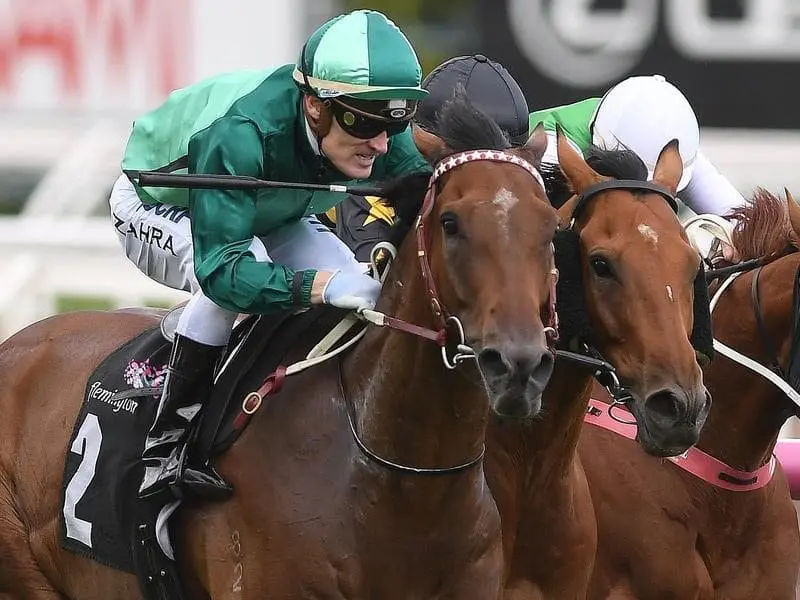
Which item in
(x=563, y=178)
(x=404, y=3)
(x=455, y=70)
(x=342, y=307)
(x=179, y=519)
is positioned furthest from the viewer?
(x=404, y=3)

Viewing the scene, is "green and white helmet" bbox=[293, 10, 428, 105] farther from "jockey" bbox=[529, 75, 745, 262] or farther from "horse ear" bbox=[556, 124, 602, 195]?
"jockey" bbox=[529, 75, 745, 262]

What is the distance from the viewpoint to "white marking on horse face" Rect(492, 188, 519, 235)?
333 centimetres

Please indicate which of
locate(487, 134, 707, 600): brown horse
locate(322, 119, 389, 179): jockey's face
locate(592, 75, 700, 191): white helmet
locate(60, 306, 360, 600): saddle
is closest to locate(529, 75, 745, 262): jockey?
locate(592, 75, 700, 191): white helmet

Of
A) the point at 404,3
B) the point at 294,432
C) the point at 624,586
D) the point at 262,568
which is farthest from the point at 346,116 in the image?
the point at 404,3

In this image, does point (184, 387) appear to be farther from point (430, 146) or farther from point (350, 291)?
point (430, 146)

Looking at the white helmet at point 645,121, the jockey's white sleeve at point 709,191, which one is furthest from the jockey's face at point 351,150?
the jockey's white sleeve at point 709,191

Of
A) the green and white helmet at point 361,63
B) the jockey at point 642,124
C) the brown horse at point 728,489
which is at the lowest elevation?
the brown horse at point 728,489

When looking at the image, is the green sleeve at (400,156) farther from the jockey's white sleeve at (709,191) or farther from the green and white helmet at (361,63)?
the jockey's white sleeve at (709,191)

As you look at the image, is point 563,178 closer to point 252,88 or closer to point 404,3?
point 252,88

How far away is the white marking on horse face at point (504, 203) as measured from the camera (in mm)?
3334

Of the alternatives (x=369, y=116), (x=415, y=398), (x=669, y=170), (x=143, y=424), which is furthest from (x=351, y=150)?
(x=143, y=424)

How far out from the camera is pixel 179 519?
158 inches

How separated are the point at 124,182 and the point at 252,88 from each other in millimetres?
589

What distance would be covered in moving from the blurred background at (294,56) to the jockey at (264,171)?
508 centimetres
